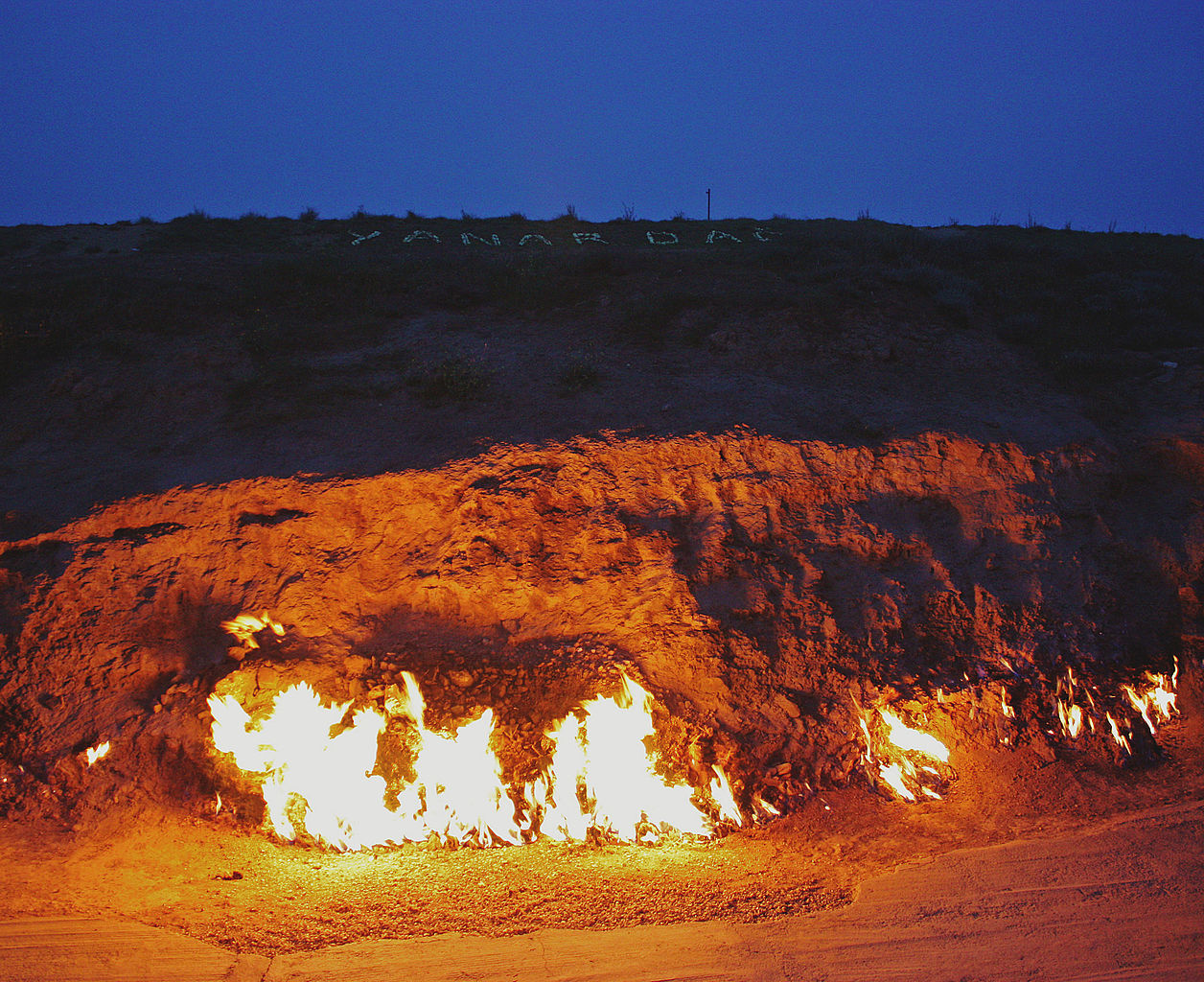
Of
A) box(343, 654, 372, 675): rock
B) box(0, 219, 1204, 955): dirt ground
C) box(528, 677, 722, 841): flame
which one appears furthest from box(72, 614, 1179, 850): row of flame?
box(343, 654, 372, 675): rock

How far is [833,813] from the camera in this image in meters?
5.12

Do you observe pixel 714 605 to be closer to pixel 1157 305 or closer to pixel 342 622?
pixel 342 622

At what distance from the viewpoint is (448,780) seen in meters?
5.17

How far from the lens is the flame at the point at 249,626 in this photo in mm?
5812

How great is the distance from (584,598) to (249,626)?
2.59 metres

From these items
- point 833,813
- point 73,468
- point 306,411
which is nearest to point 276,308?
point 306,411

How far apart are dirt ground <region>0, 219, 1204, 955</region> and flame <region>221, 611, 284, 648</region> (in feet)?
0.36

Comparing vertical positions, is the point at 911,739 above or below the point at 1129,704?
below

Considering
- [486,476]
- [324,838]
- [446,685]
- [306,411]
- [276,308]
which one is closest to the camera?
[324,838]

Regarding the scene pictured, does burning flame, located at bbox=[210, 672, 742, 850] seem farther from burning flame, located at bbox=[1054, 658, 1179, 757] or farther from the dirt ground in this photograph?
burning flame, located at bbox=[1054, 658, 1179, 757]

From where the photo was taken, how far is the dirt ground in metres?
4.67

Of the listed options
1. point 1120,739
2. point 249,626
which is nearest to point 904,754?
point 1120,739

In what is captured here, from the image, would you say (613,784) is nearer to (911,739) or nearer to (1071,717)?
(911,739)

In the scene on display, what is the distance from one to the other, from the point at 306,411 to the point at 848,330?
19.9 ft
